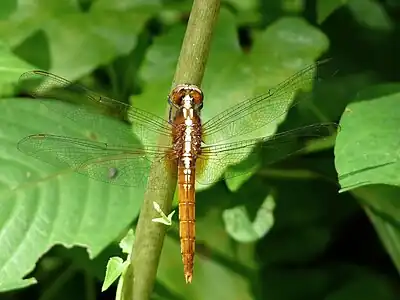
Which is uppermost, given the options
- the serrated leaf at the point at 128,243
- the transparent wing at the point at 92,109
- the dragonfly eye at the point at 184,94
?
the transparent wing at the point at 92,109

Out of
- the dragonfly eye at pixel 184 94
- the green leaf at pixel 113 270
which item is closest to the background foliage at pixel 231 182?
the dragonfly eye at pixel 184 94

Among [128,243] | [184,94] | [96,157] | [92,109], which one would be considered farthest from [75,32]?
[128,243]

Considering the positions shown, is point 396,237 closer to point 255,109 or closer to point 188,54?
point 255,109

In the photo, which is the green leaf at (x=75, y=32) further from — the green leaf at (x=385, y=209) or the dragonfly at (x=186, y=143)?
the green leaf at (x=385, y=209)

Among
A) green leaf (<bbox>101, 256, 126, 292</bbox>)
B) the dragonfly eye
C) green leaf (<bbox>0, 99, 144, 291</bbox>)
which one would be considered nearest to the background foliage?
green leaf (<bbox>0, 99, 144, 291</bbox>)

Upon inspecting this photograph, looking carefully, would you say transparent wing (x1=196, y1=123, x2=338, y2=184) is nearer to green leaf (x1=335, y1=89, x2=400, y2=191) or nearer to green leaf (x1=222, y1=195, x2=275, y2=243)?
green leaf (x1=335, y1=89, x2=400, y2=191)

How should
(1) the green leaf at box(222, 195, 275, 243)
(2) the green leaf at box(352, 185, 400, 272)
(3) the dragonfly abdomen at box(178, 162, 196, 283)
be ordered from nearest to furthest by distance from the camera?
(3) the dragonfly abdomen at box(178, 162, 196, 283), (2) the green leaf at box(352, 185, 400, 272), (1) the green leaf at box(222, 195, 275, 243)

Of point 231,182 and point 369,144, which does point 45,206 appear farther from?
point 369,144

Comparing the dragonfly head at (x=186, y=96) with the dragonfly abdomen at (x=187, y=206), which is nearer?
the dragonfly head at (x=186, y=96)
